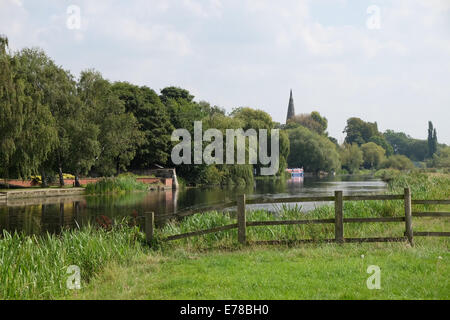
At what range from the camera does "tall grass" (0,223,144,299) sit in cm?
695

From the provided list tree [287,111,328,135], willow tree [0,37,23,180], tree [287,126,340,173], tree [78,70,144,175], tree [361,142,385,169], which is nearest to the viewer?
willow tree [0,37,23,180]

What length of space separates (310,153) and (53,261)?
81.2 meters

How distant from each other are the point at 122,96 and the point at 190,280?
46.9 meters

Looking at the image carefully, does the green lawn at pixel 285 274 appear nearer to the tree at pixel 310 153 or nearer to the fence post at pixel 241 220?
the fence post at pixel 241 220

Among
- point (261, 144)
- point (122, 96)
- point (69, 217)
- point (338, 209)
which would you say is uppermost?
point (122, 96)

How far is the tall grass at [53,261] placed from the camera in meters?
6.95

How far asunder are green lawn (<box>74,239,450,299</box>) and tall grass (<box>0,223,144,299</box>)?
510 millimetres

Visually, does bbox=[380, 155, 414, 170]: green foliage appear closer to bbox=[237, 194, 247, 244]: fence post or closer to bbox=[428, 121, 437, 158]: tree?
bbox=[428, 121, 437, 158]: tree

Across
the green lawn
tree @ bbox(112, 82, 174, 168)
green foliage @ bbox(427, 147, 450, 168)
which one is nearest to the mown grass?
the green lawn

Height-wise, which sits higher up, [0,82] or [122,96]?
[122,96]

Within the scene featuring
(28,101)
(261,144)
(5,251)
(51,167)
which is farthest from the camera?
(261,144)
